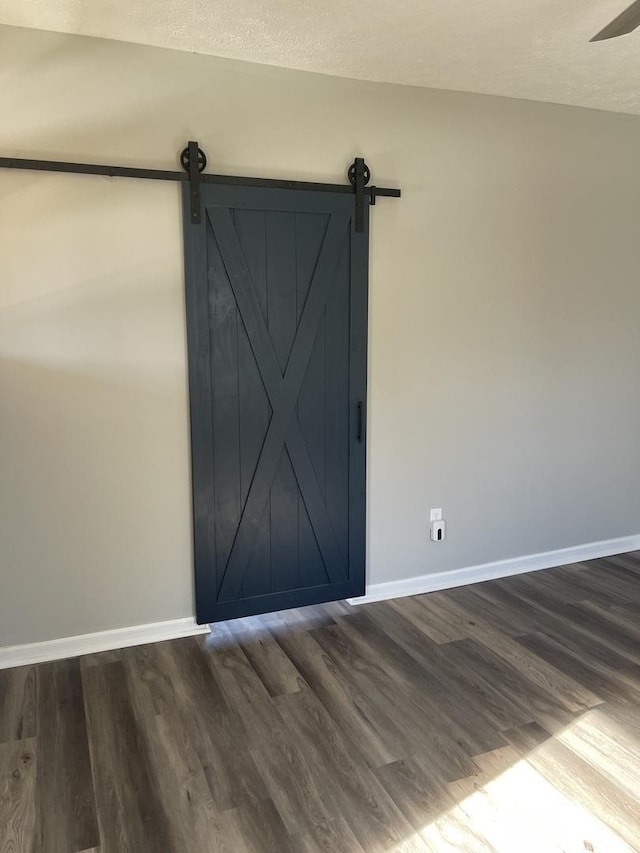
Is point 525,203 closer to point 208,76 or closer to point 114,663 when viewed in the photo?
point 208,76

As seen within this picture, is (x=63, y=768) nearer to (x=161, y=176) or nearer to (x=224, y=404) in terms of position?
(x=224, y=404)

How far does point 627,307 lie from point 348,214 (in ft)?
6.41

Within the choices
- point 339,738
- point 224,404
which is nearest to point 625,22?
point 224,404

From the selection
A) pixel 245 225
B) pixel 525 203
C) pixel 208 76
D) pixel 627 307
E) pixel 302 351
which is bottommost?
pixel 302 351

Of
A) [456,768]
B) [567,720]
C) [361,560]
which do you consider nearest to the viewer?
[456,768]

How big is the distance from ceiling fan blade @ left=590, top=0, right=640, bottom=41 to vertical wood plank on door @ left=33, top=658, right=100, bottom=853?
295 cm

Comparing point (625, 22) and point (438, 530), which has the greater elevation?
point (625, 22)

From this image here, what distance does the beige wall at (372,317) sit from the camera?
2.73 metres

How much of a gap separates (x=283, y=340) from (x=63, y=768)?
195 cm

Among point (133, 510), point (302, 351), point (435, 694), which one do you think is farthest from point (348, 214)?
point (435, 694)

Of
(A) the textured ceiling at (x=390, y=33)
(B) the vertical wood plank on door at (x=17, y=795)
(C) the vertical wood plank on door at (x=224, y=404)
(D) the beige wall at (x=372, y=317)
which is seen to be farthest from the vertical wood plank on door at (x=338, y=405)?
(B) the vertical wood plank on door at (x=17, y=795)

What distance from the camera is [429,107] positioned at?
3.27m

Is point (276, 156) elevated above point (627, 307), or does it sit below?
above

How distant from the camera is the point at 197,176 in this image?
285cm
